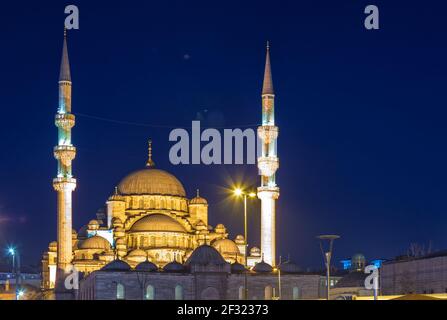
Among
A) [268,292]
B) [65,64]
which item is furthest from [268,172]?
[65,64]

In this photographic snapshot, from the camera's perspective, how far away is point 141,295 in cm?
6569

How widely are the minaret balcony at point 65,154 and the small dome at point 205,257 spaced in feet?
38.7

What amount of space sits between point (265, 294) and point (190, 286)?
5442 mm

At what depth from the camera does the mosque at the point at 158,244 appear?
220 feet

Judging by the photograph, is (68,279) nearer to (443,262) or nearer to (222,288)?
(222,288)

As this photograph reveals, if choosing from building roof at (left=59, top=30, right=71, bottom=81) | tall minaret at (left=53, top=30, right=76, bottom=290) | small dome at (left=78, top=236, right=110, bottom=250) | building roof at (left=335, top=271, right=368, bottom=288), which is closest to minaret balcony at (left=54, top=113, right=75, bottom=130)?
tall minaret at (left=53, top=30, right=76, bottom=290)

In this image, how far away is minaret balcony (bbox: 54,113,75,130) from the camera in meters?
73.1

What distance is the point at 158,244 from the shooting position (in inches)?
3034

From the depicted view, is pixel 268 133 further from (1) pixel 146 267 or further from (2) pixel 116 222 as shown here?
(2) pixel 116 222

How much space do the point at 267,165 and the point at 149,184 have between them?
13.3 m

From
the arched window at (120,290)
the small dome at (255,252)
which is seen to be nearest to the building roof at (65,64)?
the arched window at (120,290)

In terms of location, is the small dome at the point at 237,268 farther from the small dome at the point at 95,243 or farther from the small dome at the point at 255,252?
the small dome at the point at 95,243

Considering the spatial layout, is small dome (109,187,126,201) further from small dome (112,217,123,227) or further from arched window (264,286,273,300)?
arched window (264,286,273,300)
